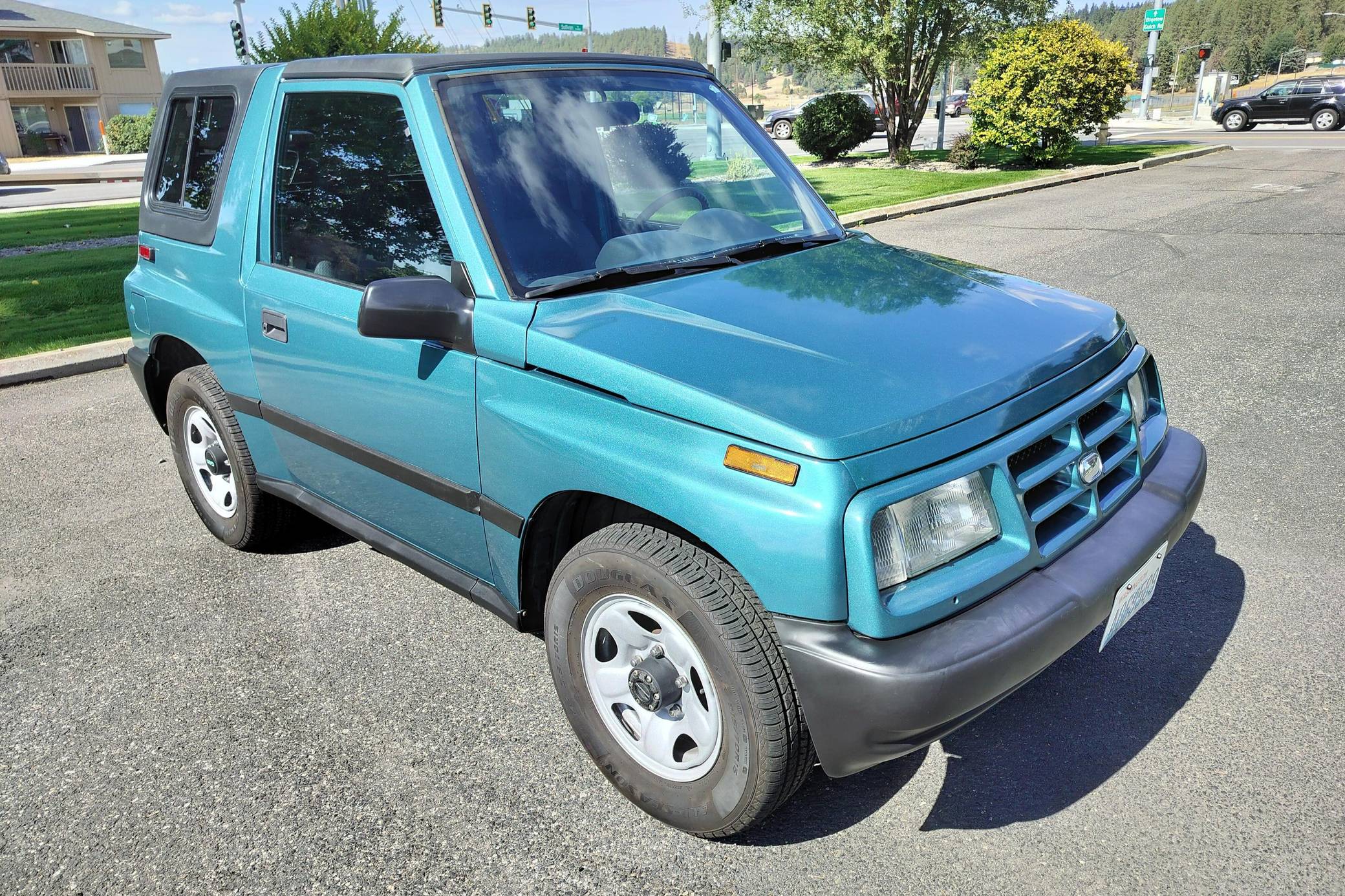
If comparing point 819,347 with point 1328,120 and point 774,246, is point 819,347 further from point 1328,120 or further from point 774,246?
point 1328,120

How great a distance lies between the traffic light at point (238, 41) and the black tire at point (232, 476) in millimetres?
30064

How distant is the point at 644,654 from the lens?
2.52m

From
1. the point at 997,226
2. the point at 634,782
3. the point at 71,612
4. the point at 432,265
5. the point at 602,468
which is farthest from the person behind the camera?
the point at 997,226

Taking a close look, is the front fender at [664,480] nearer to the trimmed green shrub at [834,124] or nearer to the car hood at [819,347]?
the car hood at [819,347]

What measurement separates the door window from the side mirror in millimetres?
168

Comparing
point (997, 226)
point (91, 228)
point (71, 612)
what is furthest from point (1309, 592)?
point (91, 228)

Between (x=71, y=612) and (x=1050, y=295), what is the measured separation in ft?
12.6

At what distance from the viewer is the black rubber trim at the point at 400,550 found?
2936 millimetres

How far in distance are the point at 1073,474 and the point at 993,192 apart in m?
14.6

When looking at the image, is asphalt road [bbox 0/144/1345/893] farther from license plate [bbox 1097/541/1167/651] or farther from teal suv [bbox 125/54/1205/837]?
license plate [bbox 1097/541/1167/651]

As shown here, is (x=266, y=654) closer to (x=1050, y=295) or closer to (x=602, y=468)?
(x=602, y=468)

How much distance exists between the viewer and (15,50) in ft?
151

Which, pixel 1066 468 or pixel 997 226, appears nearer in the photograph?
pixel 1066 468

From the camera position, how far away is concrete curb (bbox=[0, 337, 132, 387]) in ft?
22.8
